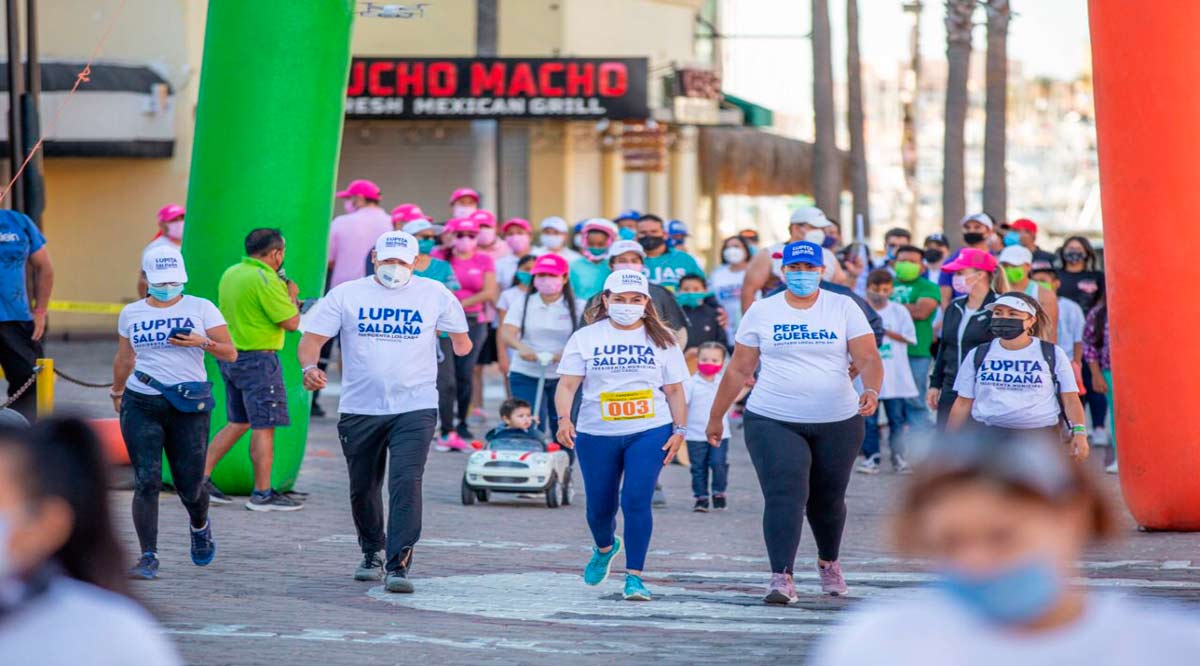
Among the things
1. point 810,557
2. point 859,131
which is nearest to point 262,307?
point 810,557

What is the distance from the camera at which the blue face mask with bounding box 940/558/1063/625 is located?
109 inches

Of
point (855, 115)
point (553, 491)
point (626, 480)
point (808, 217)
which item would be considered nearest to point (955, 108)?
point (855, 115)

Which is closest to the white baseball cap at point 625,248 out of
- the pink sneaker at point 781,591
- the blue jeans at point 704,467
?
the blue jeans at point 704,467

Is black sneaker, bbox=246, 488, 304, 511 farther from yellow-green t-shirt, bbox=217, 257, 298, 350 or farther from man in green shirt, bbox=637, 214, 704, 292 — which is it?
man in green shirt, bbox=637, 214, 704, 292

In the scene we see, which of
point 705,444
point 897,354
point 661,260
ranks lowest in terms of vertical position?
point 705,444

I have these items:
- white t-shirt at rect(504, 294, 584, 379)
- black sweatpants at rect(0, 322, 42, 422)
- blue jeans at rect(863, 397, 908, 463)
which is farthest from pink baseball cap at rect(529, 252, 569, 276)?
black sweatpants at rect(0, 322, 42, 422)

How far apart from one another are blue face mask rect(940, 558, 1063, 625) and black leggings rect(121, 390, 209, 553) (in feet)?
23.6

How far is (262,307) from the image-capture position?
11914 mm

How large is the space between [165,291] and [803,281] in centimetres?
320

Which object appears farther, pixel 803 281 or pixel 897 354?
pixel 897 354

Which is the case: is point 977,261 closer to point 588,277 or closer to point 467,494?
point 467,494

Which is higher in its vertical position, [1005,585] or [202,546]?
[1005,585]

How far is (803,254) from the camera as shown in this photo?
360 inches

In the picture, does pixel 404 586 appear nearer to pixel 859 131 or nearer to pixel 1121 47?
pixel 1121 47
